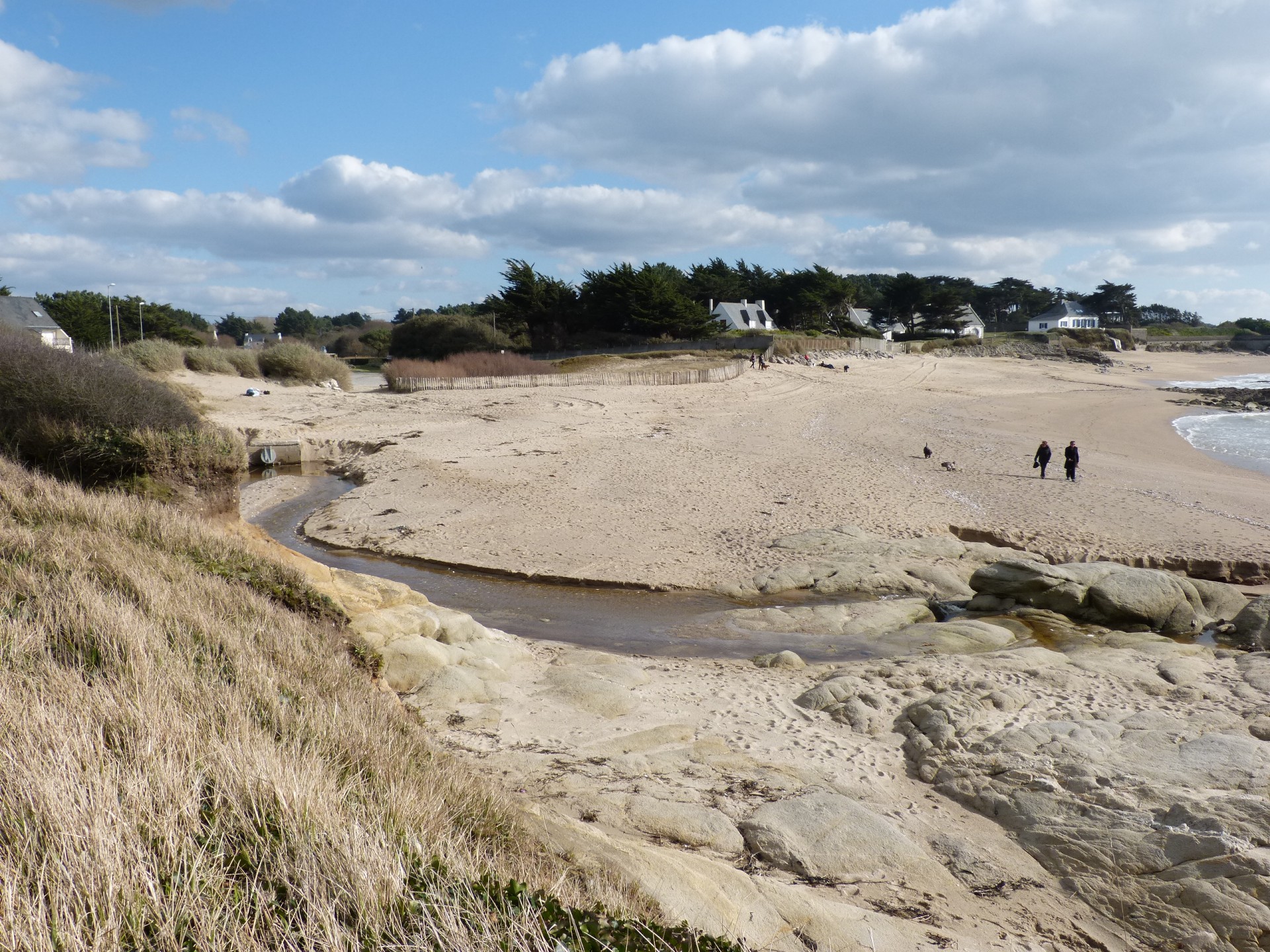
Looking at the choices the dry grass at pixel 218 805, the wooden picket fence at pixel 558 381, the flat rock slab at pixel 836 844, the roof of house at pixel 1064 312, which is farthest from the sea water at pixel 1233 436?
the roof of house at pixel 1064 312

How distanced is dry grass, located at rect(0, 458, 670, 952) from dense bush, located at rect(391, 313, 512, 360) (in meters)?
55.8

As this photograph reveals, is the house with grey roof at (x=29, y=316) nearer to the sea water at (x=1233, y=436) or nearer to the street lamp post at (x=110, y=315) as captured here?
the street lamp post at (x=110, y=315)

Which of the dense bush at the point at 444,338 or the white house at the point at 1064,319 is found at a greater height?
the white house at the point at 1064,319

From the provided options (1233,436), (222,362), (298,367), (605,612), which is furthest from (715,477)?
(222,362)

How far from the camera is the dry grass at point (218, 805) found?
2.59 m

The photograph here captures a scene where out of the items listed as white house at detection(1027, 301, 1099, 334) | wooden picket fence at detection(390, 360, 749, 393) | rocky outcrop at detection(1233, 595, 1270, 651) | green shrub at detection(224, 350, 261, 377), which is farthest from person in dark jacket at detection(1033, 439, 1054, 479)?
white house at detection(1027, 301, 1099, 334)

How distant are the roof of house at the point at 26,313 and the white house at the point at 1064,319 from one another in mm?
96388

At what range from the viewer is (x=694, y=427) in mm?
27281

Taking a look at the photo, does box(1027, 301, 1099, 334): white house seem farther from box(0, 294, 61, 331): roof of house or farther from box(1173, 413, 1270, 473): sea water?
box(0, 294, 61, 331): roof of house

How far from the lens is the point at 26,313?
157 ft

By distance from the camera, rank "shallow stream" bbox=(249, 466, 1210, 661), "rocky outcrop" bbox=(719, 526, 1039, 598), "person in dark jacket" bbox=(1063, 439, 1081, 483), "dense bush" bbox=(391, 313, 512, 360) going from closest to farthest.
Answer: "shallow stream" bbox=(249, 466, 1210, 661), "rocky outcrop" bbox=(719, 526, 1039, 598), "person in dark jacket" bbox=(1063, 439, 1081, 483), "dense bush" bbox=(391, 313, 512, 360)

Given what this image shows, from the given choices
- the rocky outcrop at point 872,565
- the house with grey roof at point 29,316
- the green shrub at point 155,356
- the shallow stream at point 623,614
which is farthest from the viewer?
the house with grey roof at point 29,316

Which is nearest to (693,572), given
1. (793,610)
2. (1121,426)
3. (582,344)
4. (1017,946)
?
(793,610)

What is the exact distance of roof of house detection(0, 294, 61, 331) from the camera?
1825 inches
